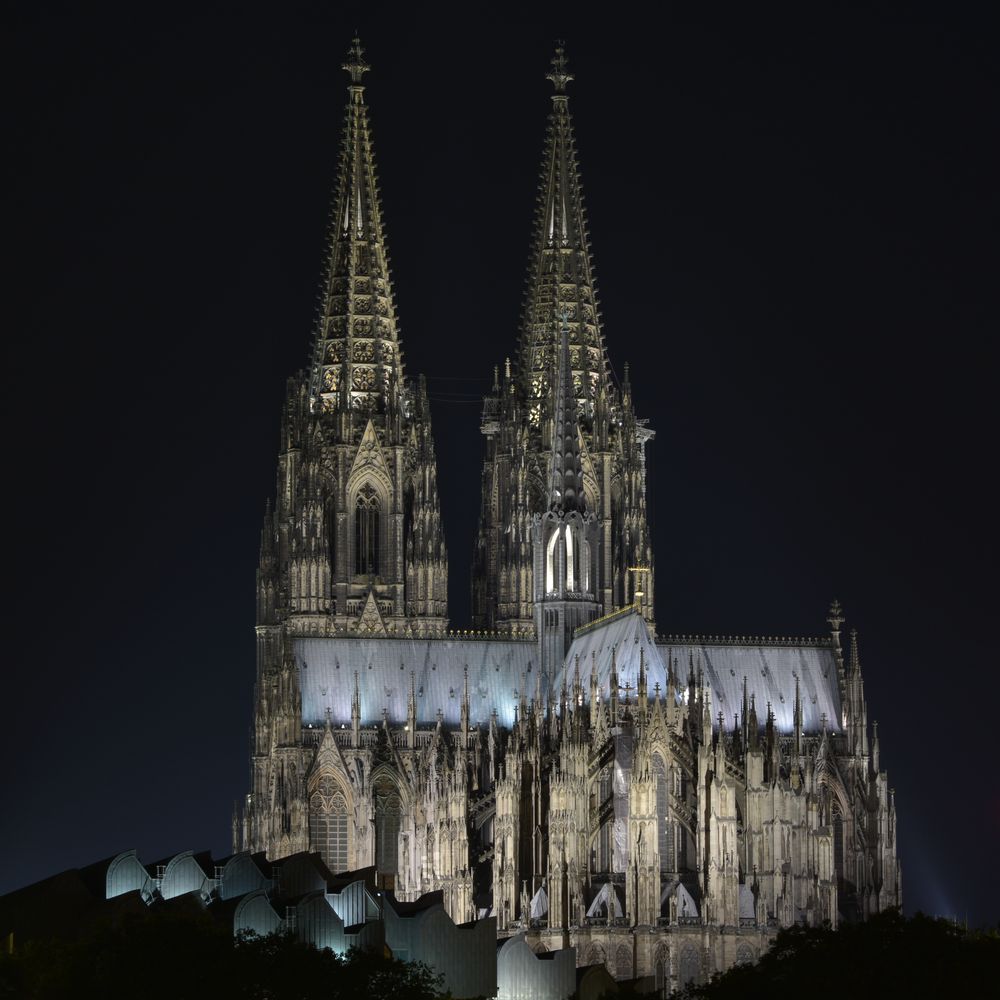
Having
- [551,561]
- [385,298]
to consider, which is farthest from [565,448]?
Answer: [385,298]

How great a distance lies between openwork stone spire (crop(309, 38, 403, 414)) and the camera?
152 meters

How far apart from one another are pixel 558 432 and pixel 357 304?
1616 cm

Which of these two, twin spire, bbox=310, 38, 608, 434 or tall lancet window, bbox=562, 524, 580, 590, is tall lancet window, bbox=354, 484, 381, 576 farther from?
tall lancet window, bbox=562, 524, 580, 590

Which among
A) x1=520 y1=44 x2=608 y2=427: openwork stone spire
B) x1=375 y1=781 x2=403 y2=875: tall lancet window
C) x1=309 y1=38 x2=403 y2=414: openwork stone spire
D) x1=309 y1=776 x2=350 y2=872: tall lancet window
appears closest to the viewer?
x1=309 y1=776 x2=350 y2=872: tall lancet window

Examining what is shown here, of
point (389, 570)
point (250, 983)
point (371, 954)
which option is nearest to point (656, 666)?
point (389, 570)

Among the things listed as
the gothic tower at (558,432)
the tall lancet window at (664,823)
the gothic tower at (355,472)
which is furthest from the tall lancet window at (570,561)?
the tall lancet window at (664,823)

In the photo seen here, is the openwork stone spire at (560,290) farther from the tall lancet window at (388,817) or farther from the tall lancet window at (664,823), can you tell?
the tall lancet window at (664,823)

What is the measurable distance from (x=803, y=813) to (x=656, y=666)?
9.56 meters

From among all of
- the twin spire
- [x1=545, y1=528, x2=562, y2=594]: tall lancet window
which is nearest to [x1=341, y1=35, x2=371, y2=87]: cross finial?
the twin spire

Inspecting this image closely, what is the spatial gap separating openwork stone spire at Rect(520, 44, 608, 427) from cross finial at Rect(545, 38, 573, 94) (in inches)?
69.8

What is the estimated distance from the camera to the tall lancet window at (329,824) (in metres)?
132

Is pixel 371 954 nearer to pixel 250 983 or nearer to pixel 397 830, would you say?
pixel 250 983

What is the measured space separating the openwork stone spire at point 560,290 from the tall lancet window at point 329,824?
27690mm

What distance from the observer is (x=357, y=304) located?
503 feet
